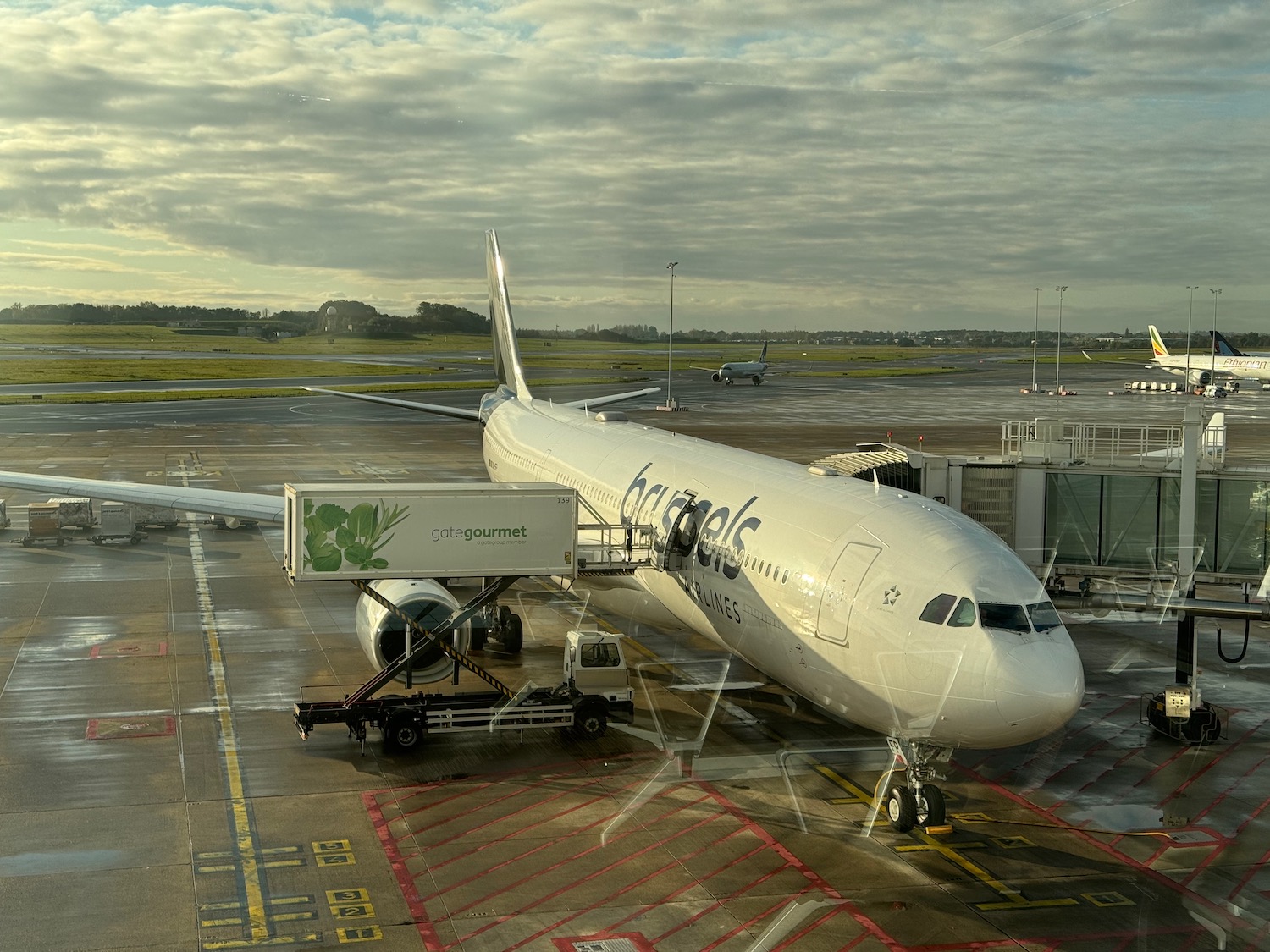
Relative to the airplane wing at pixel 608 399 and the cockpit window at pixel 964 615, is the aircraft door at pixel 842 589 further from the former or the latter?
the airplane wing at pixel 608 399

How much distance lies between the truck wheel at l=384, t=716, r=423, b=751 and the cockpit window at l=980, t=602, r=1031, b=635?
908 cm

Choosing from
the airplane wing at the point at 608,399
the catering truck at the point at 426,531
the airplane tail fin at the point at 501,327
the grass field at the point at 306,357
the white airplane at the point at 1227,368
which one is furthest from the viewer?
the white airplane at the point at 1227,368

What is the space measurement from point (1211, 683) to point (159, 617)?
22.8 meters

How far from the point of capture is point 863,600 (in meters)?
15.5

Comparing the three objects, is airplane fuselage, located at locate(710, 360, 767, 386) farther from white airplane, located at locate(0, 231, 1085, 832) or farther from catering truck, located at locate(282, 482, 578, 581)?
catering truck, located at locate(282, 482, 578, 581)

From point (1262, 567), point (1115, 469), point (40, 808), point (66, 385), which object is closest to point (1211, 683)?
point (1262, 567)

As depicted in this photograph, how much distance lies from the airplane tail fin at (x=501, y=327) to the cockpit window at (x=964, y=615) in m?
24.4

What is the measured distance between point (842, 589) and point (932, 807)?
3005 mm

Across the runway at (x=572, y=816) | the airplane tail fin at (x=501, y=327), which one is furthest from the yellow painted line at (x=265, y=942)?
the airplane tail fin at (x=501, y=327)

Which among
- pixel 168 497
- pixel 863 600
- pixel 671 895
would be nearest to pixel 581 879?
pixel 671 895

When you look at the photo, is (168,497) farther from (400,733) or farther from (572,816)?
(572,816)

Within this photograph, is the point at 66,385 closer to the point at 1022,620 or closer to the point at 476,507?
the point at 476,507

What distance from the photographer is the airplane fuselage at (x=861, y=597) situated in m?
14.1

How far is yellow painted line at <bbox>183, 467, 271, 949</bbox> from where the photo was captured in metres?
13.4
